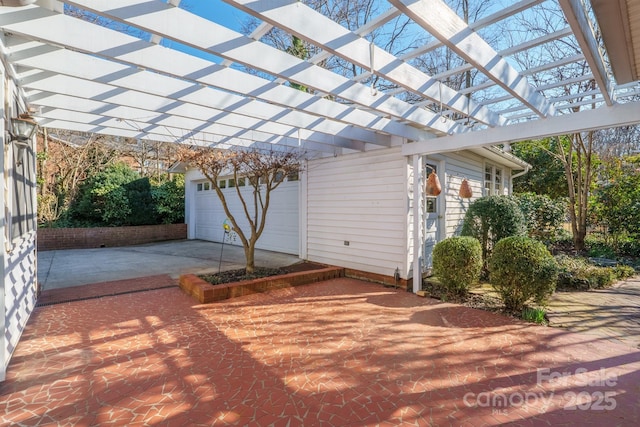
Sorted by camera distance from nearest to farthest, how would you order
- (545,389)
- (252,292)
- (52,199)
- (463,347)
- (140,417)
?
(140,417) → (545,389) → (463,347) → (252,292) → (52,199)

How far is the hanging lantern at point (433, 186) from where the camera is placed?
237 inches

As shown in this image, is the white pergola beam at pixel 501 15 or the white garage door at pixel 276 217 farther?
the white garage door at pixel 276 217

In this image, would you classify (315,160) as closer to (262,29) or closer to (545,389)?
(262,29)

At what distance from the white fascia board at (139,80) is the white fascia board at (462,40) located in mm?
2696

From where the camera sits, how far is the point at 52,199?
433 inches

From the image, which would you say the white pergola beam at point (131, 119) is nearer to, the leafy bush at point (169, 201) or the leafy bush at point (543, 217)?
the leafy bush at point (543, 217)

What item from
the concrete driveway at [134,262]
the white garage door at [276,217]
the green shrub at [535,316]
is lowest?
the green shrub at [535,316]

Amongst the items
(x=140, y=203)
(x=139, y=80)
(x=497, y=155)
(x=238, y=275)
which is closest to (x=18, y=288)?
(x=139, y=80)

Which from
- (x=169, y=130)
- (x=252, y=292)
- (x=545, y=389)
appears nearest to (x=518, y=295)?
(x=545, y=389)

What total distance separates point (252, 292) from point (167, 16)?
4251 millimetres

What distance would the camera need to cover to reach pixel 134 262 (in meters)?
8.12

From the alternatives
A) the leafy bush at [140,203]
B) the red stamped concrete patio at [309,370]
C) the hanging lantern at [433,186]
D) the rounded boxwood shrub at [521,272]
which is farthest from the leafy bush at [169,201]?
the rounded boxwood shrub at [521,272]

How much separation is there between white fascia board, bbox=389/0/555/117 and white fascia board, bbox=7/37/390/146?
2.70 meters

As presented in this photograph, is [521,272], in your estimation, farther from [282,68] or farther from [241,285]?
[241,285]
